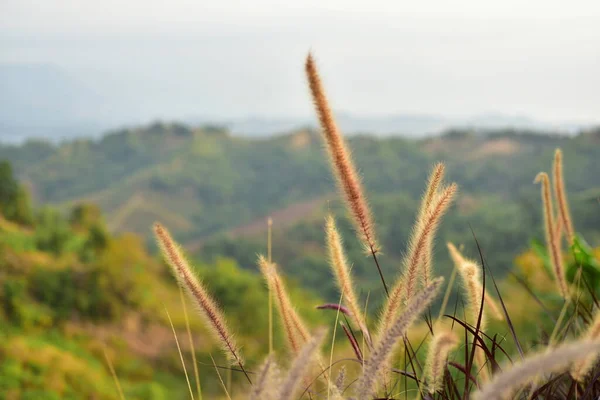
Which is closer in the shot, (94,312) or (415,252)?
(415,252)

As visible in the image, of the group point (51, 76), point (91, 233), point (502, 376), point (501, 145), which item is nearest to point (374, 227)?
point (502, 376)

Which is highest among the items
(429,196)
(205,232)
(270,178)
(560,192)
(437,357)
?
(429,196)

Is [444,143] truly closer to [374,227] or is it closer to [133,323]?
[133,323]

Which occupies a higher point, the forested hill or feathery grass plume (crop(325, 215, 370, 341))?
feathery grass plume (crop(325, 215, 370, 341))

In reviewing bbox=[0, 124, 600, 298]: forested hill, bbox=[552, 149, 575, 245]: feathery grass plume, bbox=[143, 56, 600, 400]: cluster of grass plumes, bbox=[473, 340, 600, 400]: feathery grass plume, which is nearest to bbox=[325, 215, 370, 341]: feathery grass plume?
bbox=[143, 56, 600, 400]: cluster of grass plumes

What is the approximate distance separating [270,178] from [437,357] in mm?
76061

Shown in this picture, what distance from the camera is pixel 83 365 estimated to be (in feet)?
34.1

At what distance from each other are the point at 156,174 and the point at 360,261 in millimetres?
40617

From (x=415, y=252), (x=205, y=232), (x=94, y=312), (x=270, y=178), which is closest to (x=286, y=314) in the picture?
(x=415, y=252)

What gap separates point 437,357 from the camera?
100 cm

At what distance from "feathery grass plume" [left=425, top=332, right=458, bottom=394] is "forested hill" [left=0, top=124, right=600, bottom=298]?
124ft

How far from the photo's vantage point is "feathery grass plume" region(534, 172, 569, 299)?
5.20 ft

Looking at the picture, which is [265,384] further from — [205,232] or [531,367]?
[205,232]

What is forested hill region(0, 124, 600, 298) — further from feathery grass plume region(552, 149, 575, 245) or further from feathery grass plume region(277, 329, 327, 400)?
feathery grass plume region(277, 329, 327, 400)
